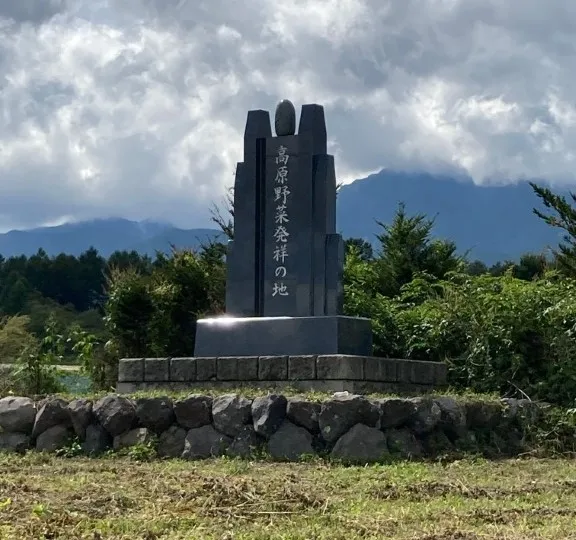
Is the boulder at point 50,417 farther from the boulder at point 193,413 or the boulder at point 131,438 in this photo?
the boulder at point 193,413

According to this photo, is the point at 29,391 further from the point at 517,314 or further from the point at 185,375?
the point at 517,314

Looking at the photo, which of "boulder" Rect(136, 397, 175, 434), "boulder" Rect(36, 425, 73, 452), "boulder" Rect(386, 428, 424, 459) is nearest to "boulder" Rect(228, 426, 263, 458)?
"boulder" Rect(136, 397, 175, 434)

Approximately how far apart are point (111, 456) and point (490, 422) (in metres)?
3.17

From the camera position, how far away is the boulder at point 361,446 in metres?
7.46

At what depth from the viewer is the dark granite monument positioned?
9.66 m

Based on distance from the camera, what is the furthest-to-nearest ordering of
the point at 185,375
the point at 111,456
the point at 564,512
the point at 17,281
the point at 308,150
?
the point at 17,281 → the point at 308,150 → the point at 185,375 → the point at 111,456 → the point at 564,512

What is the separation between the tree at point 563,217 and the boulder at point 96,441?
280 inches

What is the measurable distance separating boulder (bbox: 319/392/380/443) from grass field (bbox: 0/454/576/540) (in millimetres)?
649

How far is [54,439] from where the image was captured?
27.1 feet

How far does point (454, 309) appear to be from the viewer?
436 inches

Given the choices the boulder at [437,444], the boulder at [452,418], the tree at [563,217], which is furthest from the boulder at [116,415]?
the tree at [563,217]

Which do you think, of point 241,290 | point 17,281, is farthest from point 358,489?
point 17,281

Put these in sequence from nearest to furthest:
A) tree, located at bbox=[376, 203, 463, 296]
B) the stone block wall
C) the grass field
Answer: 1. the grass field
2. the stone block wall
3. tree, located at bbox=[376, 203, 463, 296]

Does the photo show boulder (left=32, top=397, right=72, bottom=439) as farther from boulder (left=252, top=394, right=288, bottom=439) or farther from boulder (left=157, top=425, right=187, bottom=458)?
boulder (left=252, top=394, right=288, bottom=439)
